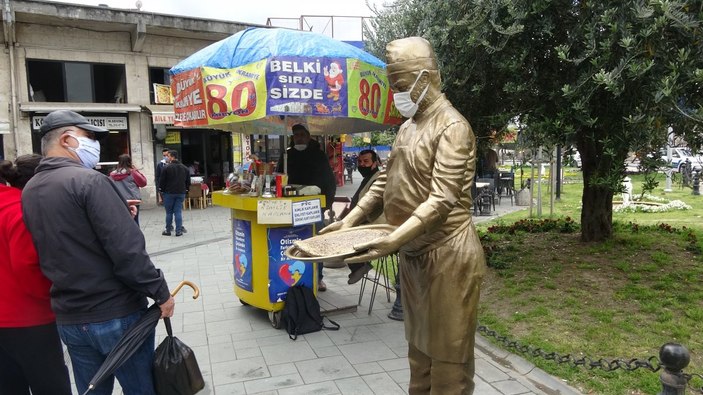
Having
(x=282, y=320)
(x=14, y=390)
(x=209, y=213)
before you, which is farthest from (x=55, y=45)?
(x=14, y=390)

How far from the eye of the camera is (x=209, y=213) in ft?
47.7

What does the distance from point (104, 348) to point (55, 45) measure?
14.2 meters

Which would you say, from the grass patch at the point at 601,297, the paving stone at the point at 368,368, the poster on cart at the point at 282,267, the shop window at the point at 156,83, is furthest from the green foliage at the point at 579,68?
the shop window at the point at 156,83

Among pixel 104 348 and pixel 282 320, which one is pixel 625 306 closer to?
pixel 282 320

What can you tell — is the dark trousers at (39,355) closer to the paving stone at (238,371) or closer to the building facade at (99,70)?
the paving stone at (238,371)

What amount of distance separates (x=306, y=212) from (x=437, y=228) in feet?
9.19

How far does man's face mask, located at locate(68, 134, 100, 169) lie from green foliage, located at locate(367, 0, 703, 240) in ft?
11.9

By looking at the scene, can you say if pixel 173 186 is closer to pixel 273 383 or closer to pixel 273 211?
pixel 273 211

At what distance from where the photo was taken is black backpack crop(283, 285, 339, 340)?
195 inches

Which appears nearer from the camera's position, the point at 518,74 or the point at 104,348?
the point at 104,348

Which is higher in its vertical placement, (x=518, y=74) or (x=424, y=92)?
(x=518, y=74)

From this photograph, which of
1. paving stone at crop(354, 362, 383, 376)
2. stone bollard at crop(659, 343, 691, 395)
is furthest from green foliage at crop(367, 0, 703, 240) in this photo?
paving stone at crop(354, 362, 383, 376)

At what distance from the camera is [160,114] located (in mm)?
14539

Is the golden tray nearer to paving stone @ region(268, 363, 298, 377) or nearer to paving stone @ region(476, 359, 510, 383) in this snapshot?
paving stone @ region(268, 363, 298, 377)
